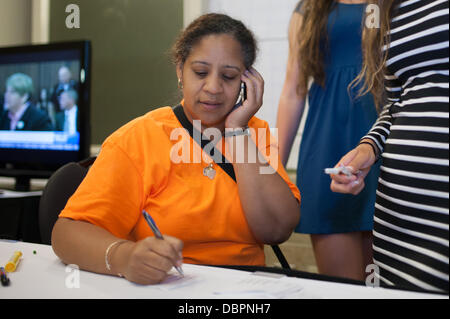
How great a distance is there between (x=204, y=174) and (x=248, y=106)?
21 cm

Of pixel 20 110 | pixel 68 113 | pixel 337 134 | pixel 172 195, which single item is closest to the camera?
pixel 172 195

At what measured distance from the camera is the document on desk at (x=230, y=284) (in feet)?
2.49

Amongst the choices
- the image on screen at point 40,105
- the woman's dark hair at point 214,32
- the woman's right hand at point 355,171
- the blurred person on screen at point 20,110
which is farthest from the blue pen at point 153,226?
the blurred person on screen at point 20,110

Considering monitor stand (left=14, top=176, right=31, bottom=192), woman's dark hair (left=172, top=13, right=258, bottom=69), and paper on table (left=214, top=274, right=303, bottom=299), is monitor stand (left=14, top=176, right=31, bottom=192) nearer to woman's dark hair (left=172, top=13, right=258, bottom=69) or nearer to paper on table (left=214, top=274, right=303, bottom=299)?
woman's dark hair (left=172, top=13, right=258, bottom=69)

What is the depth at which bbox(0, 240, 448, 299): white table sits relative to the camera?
0.76 meters

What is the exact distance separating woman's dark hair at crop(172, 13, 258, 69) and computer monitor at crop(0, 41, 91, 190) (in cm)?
116

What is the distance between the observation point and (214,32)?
3.88ft

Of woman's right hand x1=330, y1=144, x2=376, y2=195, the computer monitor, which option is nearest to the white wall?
the computer monitor

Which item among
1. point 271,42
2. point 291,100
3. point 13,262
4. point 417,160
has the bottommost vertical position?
point 13,262

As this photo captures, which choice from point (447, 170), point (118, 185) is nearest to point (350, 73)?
point (447, 170)

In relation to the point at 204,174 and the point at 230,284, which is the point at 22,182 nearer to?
the point at 204,174

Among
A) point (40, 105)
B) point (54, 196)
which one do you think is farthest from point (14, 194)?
point (54, 196)

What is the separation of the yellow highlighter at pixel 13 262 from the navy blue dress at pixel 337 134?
0.82 meters
